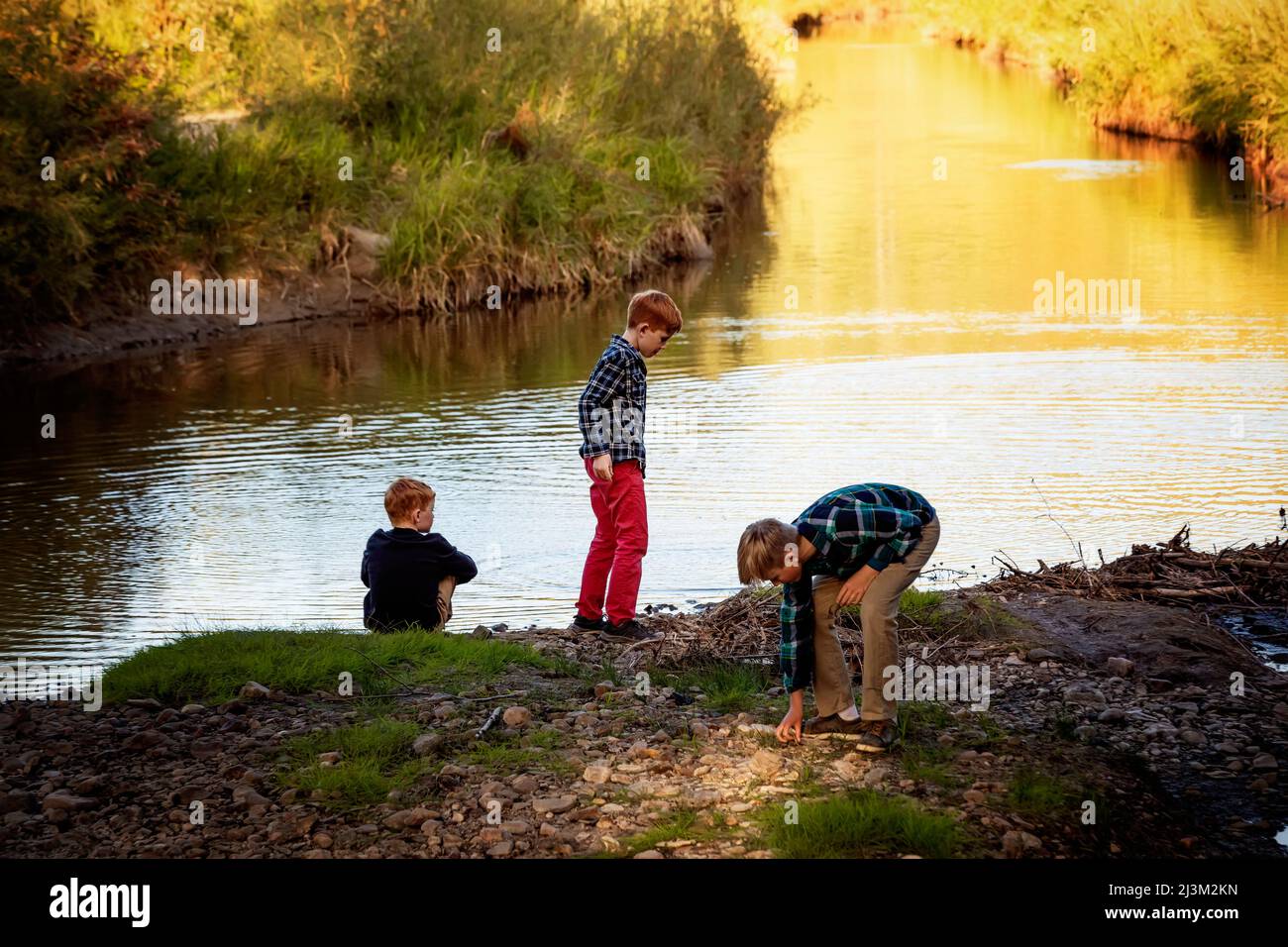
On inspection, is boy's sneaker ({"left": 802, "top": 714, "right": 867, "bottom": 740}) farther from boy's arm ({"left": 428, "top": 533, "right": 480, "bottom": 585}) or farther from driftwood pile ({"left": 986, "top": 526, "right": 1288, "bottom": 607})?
driftwood pile ({"left": 986, "top": 526, "right": 1288, "bottom": 607})

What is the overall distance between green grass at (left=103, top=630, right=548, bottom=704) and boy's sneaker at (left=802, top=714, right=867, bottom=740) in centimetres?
159

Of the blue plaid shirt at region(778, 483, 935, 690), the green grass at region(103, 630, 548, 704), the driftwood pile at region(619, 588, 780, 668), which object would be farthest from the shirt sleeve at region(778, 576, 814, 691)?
the green grass at region(103, 630, 548, 704)

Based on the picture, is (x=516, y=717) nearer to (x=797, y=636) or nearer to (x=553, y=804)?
(x=553, y=804)

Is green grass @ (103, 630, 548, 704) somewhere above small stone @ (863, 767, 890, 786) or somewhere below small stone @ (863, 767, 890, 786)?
Answer: above

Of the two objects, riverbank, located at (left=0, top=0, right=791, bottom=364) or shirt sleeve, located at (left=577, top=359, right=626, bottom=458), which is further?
riverbank, located at (left=0, top=0, right=791, bottom=364)

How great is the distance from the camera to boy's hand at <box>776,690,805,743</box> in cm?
599

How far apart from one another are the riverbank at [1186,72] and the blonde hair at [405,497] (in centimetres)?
2455

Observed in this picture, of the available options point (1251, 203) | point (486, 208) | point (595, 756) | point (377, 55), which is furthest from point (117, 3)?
point (595, 756)

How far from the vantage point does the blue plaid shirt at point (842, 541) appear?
5.82 metres

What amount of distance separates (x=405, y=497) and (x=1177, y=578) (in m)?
4.19

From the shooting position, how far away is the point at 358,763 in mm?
5840

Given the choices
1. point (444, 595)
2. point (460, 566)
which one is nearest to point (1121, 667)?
point (460, 566)
